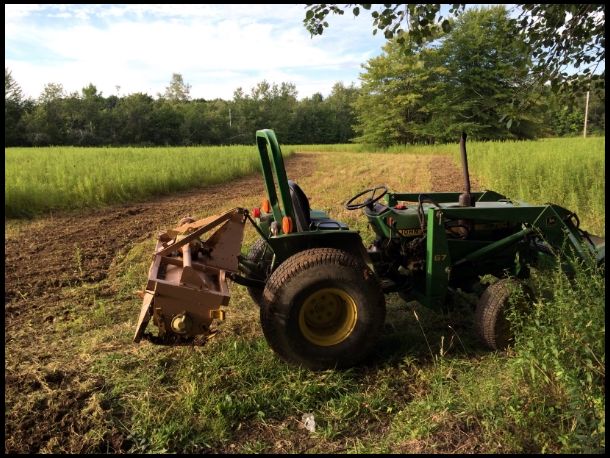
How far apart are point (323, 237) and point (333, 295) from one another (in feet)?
1.39

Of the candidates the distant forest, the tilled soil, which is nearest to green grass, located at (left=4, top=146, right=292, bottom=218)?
the tilled soil

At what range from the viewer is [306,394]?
270 centimetres

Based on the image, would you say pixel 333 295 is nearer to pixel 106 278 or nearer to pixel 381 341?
pixel 381 341

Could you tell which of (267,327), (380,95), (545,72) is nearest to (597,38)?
(545,72)

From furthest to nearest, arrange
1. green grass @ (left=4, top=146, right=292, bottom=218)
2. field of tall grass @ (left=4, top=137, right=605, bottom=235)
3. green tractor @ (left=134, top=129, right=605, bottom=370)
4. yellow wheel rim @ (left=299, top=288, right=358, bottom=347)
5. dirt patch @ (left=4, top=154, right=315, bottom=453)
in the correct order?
green grass @ (left=4, top=146, right=292, bottom=218) → field of tall grass @ (left=4, top=137, right=605, bottom=235) → yellow wheel rim @ (left=299, top=288, right=358, bottom=347) → green tractor @ (left=134, top=129, right=605, bottom=370) → dirt patch @ (left=4, top=154, right=315, bottom=453)

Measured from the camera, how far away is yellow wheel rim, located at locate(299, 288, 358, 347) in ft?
9.44

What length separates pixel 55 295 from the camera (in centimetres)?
441

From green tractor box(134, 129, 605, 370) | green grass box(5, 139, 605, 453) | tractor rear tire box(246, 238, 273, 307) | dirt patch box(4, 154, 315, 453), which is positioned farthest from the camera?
tractor rear tire box(246, 238, 273, 307)

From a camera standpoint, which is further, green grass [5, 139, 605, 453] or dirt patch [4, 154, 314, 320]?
dirt patch [4, 154, 314, 320]

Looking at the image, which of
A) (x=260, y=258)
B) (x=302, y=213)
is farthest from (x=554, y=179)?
(x=302, y=213)

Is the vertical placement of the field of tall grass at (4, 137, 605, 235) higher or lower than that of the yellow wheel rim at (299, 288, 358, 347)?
higher

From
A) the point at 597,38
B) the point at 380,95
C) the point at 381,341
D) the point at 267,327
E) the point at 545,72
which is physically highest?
the point at 380,95

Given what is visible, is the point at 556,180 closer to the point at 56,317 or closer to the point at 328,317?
the point at 328,317

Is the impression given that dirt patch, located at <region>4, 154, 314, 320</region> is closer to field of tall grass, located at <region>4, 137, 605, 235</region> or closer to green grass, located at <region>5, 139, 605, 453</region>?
field of tall grass, located at <region>4, 137, 605, 235</region>
